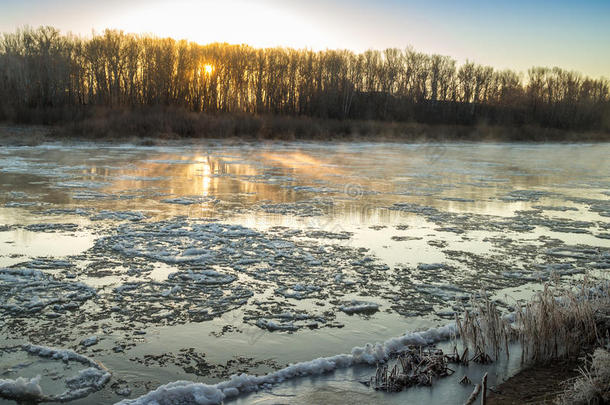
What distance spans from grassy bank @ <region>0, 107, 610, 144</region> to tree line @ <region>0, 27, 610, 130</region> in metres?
4.92

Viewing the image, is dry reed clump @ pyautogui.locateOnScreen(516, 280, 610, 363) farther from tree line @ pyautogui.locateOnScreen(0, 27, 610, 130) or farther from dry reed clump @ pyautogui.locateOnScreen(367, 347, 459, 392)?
tree line @ pyautogui.locateOnScreen(0, 27, 610, 130)

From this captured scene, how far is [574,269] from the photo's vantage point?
657 centimetres

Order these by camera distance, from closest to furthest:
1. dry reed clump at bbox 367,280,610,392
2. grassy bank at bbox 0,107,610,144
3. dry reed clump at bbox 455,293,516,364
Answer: dry reed clump at bbox 367,280,610,392
dry reed clump at bbox 455,293,516,364
grassy bank at bbox 0,107,610,144

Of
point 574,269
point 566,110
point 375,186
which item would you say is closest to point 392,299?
point 574,269

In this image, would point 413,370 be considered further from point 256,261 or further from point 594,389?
point 256,261

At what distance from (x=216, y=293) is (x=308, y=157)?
722 inches

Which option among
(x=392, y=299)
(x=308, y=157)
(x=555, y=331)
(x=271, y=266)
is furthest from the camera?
(x=308, y=157)

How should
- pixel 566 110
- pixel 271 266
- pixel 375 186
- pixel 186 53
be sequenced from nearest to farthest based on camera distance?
1. pixel 271 266
2. pixel 375 186
3. pixel 186 53
4. pixel 566 110

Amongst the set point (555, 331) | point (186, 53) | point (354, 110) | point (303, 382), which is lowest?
point (303, 382)

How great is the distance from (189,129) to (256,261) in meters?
25.8

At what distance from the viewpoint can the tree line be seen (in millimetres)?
42625

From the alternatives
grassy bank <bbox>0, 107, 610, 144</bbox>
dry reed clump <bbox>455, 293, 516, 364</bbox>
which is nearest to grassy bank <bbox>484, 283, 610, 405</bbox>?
dry reed clump <bbox>455, 293, 516, 364</bbox>

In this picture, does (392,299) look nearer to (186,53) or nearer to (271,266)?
(271,266)

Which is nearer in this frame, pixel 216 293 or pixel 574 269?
pixel 216 293
